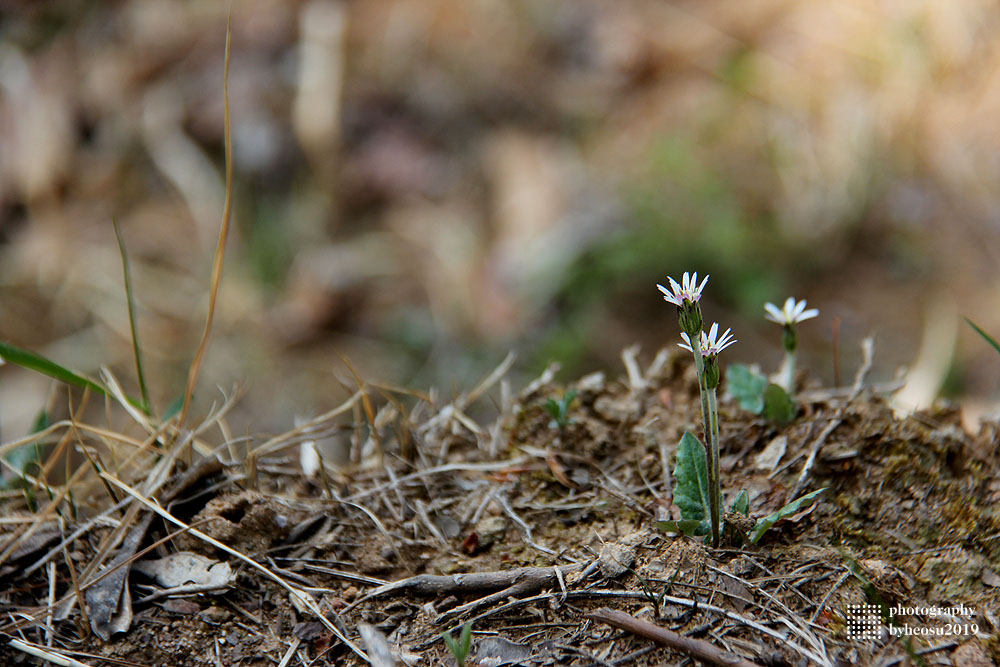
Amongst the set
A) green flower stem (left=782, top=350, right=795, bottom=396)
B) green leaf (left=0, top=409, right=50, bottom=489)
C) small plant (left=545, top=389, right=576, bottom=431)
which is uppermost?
green flower stem (left=782, top=350, right=795, bottom=396)

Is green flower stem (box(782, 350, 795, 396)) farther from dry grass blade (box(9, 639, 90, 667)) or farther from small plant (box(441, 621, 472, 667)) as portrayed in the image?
dry grass blade (box(9, 639, 90, 667))

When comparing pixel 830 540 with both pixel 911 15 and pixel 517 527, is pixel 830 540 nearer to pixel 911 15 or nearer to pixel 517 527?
pixel 517 527

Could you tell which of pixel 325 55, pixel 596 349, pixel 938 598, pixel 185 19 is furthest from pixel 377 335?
pixel 938 598

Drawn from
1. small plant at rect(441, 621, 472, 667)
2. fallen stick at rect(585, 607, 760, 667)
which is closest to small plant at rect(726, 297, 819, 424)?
fallen stick at rect(585, 607, 760, 667)

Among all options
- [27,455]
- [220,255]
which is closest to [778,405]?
[220,255]

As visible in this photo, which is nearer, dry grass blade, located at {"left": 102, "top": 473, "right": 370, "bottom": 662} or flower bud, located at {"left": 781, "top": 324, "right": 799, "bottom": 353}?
dry grass blade, located at {"left": 102, "top": 473, "right": 370, "bottom": 662}

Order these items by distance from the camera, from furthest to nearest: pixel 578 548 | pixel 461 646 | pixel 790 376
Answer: pixel 790 376 < pixel 578 548 < pixel 461 646

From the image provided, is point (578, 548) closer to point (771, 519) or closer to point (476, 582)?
point (476, 582)

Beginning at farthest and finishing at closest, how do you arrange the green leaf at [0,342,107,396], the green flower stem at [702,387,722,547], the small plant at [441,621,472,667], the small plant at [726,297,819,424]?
the small plant at [726,297,819,424], the green leaf at [0,342,107,396], the green flower stem at [702,387,722,547], the small plant at [441,621,472,667]
